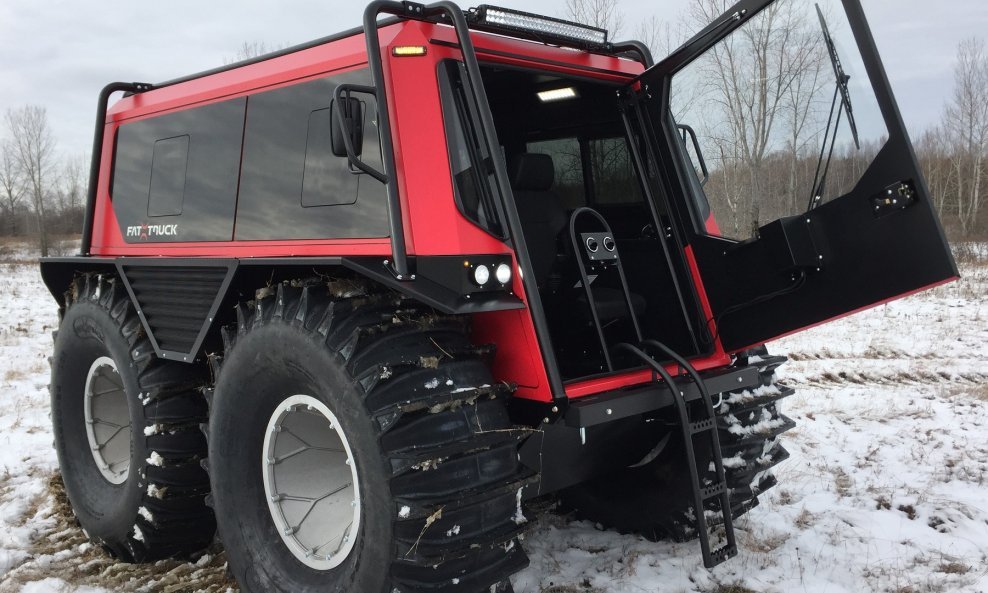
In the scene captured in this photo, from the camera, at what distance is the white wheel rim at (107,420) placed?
14.2ft

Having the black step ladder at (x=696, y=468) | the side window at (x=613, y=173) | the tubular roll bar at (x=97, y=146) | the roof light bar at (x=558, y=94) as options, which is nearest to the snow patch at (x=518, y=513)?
the black step ladder at (x=696, y=468)

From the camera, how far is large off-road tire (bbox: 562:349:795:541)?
342 cm

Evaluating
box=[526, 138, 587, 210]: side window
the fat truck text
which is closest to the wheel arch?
the fat truck text

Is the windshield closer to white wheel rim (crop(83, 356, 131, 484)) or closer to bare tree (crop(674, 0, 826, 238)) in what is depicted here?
bare tree (crop(674, 0, 826, 238))

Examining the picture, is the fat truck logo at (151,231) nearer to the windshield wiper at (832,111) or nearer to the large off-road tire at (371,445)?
the large off-road tire at (371,445)

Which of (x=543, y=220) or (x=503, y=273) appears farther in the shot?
(x=543, y=220)

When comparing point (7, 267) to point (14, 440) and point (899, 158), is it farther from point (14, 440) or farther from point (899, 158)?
point (899, 158)

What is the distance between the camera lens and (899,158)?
273 cm

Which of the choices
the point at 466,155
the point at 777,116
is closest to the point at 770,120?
the point at 777,116

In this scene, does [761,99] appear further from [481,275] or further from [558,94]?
[481,275]

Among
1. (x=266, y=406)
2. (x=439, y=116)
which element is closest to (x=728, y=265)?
(x=439, y=116)

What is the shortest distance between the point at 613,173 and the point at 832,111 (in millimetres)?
1271

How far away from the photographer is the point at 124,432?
4539 mm

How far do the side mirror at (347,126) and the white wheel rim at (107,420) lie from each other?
2.54 m
